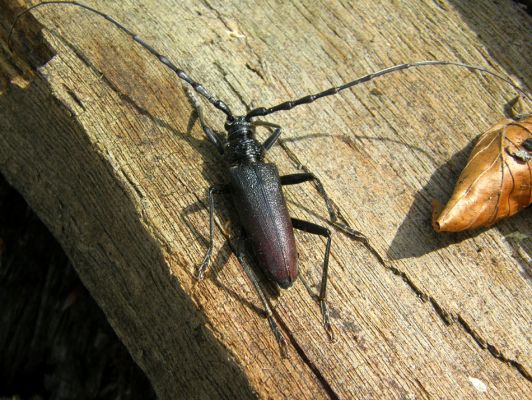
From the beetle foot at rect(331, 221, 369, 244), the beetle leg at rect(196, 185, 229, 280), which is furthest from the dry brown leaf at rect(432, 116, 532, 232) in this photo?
the beetle leg at rect(196, 185, 229, 280)

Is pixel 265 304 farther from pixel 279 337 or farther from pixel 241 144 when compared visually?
pixel 241 144

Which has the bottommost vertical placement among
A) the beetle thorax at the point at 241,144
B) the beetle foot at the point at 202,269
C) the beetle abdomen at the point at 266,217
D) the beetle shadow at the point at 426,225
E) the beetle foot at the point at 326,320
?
the beetle foot at the point at 202,269

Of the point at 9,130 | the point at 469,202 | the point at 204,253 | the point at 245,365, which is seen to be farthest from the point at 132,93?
the point at 469,202

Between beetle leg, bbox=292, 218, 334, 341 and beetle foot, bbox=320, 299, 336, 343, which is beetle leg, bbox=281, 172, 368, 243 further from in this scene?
beetle foot, bbox=320, 299, 336, 343

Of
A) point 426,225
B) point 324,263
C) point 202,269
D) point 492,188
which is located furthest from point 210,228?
point 492,188

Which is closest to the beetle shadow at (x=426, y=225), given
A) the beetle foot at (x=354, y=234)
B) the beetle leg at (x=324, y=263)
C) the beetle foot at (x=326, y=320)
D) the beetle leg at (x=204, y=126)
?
the beetle foot at (x=354, y=234)

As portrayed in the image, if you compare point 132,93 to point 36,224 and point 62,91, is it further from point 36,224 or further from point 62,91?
point 36,224

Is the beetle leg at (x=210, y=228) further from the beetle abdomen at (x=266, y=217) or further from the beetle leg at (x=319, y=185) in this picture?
the beetle leg at (x=319, y=185)
